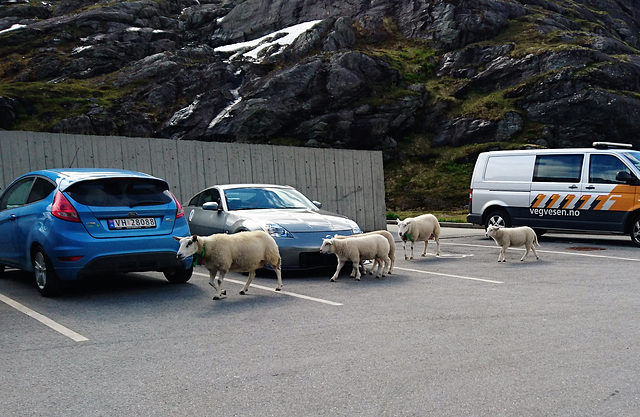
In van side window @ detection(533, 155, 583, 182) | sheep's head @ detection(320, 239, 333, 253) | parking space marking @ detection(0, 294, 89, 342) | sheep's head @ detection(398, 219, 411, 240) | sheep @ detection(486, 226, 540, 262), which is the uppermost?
van side window @ detection(533, 155, 583, 182)

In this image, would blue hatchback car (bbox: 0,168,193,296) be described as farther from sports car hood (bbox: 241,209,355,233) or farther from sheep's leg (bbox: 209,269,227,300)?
sports car hood (bbox: 241,209,355,233)

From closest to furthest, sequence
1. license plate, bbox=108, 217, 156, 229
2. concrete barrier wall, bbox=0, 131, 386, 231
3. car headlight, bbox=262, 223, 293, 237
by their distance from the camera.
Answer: license plate, bbox=108, 217, 156, 229 → car headlight, bbox=262, 223, 293, 237 → concrete barrier wall, bbox=0, 131, 386, 231

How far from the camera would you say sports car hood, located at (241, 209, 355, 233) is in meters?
9.91

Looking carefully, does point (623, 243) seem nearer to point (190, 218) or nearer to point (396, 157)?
point (190, 218)

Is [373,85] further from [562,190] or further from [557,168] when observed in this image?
[562,190]

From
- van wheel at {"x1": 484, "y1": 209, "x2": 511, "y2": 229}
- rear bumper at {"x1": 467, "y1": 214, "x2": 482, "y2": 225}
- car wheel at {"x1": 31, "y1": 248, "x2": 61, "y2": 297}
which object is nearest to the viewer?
car wheel at {"x1": 31, "y1": 248, "x2": 61, "y2": 297}

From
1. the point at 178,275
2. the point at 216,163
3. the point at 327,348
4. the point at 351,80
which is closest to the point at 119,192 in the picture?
the point at 178,275

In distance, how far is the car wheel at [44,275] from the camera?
769 cm

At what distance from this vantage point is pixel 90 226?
25.1 feet

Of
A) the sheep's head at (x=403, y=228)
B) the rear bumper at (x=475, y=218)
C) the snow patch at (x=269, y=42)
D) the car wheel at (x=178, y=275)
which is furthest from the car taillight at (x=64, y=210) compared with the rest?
the snow patch at (x=269, y=42)

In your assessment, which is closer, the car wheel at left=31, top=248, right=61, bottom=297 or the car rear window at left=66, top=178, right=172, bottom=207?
the car wheel at left=31, top=248, right=61, bottom=297

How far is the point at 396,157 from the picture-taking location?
43.5 meters

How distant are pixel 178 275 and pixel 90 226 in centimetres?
183

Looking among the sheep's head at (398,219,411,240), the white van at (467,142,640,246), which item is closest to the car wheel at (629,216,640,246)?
the white van at (467,142,640,246)
